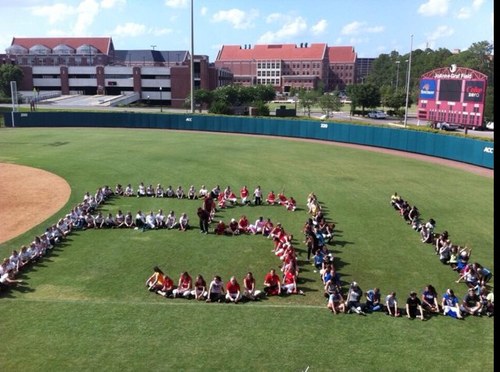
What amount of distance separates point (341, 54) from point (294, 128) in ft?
474

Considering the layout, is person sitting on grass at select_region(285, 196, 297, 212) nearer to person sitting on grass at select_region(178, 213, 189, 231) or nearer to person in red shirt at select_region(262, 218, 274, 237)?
person in red shirt at select_region(262, 218, 274, 237)

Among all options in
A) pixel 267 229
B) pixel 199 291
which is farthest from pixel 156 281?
pixel 267 229

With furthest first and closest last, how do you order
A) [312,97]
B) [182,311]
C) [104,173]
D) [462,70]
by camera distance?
[312,97] < [462,70] < [104,173] < [182,311]

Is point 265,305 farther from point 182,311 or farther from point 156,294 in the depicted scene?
point 156,294

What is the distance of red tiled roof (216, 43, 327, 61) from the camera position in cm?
17912

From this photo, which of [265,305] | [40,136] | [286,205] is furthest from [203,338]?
[40,136]

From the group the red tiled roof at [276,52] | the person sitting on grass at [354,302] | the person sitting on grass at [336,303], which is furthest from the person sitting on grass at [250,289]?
the red tiled roof at [276,52]

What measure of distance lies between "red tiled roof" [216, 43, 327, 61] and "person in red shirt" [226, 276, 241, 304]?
558 feet

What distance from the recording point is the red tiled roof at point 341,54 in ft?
630

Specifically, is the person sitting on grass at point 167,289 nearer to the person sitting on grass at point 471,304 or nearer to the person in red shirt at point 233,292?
the person in red shirt at point 233,292

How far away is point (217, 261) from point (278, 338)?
21.2 feet

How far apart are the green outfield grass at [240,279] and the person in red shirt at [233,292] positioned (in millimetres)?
402

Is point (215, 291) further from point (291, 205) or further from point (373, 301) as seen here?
point (291, 205)

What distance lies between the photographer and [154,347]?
12727 mm
